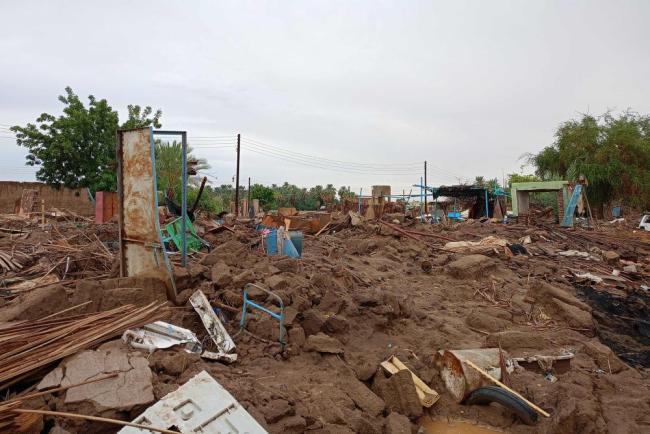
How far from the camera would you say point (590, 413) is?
12.4 ft

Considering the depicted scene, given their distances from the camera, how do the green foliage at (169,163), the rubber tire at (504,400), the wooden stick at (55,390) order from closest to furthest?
1. the wooden stick at (55,390)
2. the rubber tire at (504,400)
3. the green foliage at (169,163)

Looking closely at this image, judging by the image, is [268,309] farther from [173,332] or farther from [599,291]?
[599,291]

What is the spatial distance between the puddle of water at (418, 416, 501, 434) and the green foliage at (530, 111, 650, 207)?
28675mm

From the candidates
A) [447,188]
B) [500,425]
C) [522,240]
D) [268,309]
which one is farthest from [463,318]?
[447,188]

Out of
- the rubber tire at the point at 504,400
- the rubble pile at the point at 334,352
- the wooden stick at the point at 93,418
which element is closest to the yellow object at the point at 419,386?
the rubble pile at the point at 334,352

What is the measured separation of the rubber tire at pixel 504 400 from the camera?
3.89m

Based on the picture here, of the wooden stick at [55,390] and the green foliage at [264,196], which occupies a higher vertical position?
the green foliage at [264,196]

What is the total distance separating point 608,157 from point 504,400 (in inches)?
1165

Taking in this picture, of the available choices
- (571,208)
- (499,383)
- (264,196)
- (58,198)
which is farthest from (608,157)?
(58,198)

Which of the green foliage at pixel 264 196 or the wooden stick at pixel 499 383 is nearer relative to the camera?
the wooden stick at pixel 499 383

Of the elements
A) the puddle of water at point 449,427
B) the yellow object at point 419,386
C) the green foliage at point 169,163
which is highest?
the green foliage at point 169,163

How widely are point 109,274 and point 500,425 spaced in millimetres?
5344

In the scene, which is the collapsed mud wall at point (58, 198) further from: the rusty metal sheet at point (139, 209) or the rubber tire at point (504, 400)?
the rubber tire at point (504, 400)

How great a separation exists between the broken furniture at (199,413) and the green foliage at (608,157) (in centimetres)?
3064
